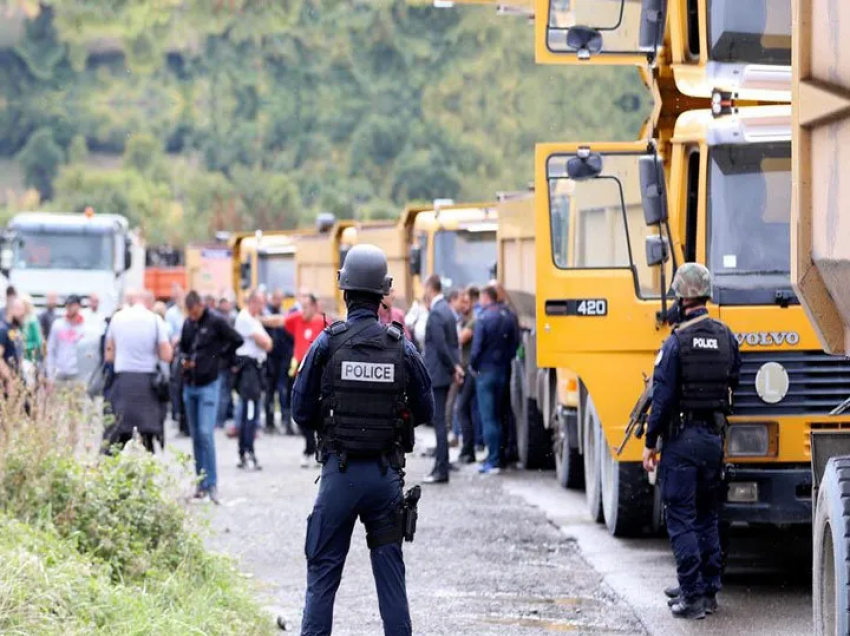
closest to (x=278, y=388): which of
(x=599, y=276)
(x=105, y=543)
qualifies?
(x=599, y=276)

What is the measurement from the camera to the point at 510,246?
18.8m

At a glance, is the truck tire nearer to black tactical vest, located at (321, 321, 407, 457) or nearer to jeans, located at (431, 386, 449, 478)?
black tactical vest, located at (321, 321, 407, 457)

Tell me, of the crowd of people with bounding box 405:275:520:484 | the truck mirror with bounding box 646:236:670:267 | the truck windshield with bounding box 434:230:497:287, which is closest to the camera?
the truck mirror with bounding box 646:236:670:267

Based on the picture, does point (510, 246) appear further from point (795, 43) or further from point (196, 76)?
point (196, 76)

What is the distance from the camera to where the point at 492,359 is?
733 inches

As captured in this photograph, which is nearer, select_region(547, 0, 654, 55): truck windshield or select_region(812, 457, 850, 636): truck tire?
select_region(812, 457, 850, 636): truck tire

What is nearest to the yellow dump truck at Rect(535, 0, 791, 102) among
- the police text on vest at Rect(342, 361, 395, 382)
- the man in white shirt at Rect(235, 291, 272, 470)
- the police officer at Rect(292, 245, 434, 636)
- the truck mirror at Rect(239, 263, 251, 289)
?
the police officer at Rect(292, 245, 434, 636)

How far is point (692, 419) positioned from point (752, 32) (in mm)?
2514

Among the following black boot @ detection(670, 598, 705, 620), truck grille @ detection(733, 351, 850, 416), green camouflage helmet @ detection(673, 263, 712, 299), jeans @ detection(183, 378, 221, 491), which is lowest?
black boot @ detection(670, 598, 705, 620)

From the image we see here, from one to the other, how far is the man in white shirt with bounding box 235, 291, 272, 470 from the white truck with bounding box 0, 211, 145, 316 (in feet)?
49.6

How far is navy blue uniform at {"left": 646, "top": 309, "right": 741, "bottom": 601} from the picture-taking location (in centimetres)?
998

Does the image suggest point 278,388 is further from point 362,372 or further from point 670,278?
point 362,372

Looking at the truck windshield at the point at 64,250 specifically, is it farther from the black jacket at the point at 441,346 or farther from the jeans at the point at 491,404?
the black jacket at the point at 441,346

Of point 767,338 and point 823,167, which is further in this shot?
point 767,338
